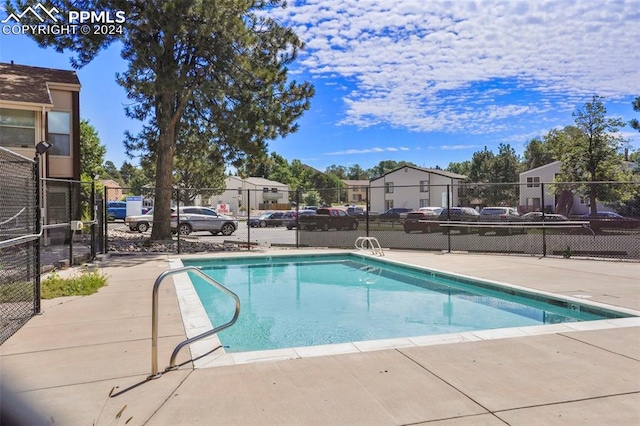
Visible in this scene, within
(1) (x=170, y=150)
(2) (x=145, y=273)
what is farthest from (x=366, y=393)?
(1) (x=170, y=150)

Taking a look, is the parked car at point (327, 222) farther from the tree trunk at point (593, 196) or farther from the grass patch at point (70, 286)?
the tree trunk at point (593, 196)

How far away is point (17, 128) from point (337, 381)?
17618mm

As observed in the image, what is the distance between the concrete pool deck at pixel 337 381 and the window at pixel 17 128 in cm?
1341

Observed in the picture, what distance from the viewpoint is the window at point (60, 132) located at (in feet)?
58.7

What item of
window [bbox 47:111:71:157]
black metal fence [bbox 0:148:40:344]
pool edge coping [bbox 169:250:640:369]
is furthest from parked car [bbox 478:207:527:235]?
window [bbox 47:111:71:157]

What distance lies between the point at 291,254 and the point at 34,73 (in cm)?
1363

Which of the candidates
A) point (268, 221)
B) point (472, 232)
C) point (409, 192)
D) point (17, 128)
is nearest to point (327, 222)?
point (472, 232)

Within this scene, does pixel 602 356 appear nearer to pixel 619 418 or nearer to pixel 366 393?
pixel 619 418

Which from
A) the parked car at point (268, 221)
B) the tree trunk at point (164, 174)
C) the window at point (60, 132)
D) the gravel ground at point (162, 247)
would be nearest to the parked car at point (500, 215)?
the gravel ground at point (162, 247)

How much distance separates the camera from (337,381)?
399 cm

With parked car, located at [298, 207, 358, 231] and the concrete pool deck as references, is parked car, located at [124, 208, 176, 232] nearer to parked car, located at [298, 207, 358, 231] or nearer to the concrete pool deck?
parked car, located at [298, 207, 358, 231]

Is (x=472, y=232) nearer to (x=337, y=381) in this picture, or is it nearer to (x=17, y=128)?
(x=337, y=381)

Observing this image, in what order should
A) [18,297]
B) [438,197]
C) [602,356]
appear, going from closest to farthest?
[602,356] → [18,297] → [438,197]

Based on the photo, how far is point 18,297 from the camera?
7023 millimetres
